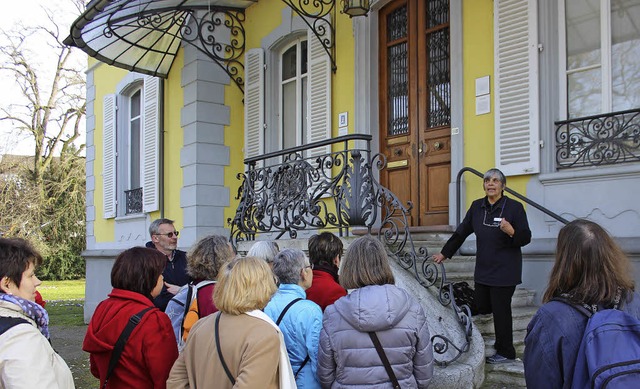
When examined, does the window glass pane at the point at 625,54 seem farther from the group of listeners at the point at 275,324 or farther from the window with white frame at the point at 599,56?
the group of listeners at the point at 275,324

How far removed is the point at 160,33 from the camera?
1000 centimetres

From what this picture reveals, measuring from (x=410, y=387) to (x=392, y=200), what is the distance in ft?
9.95

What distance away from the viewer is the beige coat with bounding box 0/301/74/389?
2.15m

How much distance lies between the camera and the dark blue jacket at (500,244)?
494 centimetres

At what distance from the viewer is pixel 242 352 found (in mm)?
2551

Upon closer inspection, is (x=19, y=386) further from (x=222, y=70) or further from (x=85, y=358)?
(x=222, y=70)

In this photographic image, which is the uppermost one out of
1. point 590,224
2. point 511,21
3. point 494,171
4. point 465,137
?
point 511,21

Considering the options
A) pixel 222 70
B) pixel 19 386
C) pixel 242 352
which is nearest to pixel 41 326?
pixel 19 386

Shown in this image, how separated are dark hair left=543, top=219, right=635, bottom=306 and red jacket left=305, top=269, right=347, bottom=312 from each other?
169cm

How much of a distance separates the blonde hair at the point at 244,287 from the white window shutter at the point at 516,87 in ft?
13.8

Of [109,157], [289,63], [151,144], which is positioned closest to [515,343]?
[289,63]

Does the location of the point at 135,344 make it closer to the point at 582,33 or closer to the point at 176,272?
the point at 176,272

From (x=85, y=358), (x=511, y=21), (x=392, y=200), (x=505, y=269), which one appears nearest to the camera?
(x=505, y=269)

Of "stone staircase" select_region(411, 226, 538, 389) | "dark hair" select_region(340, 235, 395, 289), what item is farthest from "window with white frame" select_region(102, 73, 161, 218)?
"dark hair" select_region(340, 235, 395, 289)
